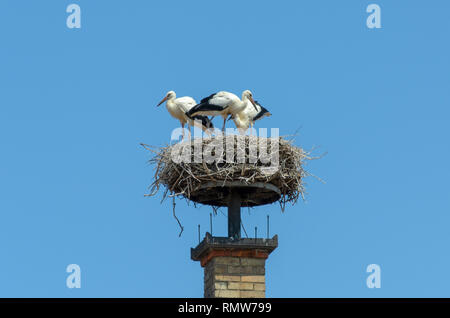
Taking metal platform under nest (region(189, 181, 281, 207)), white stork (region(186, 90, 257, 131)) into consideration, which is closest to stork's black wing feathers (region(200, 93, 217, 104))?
white stork (region(186, 90, 257, 131))

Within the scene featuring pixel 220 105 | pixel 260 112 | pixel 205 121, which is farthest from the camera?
pixel 260 112

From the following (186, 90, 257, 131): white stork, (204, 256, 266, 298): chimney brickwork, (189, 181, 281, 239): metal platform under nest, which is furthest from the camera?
(186, 90, 257, 131): white stork

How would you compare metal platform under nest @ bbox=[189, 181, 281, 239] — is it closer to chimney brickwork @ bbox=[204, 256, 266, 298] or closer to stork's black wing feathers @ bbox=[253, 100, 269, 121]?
chimney brickwork @ bbox=[204, 256, 266, 298]

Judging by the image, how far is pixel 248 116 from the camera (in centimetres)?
2527

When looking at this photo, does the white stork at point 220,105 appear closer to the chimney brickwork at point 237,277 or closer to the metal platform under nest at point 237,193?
the metal platform under nest at point 237,193

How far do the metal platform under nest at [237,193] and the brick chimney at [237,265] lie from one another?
0.92m

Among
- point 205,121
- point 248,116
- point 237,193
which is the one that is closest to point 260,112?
point 248,116

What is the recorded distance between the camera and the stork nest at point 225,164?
22422mm

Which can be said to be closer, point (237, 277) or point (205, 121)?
point (237, 277)

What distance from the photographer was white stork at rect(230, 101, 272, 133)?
82.4ft

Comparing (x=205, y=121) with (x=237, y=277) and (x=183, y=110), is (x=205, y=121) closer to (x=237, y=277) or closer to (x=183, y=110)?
(x=183, y=110)

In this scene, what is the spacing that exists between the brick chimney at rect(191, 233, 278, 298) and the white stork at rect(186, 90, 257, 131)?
2.85 m

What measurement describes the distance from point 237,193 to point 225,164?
0.97 meters
